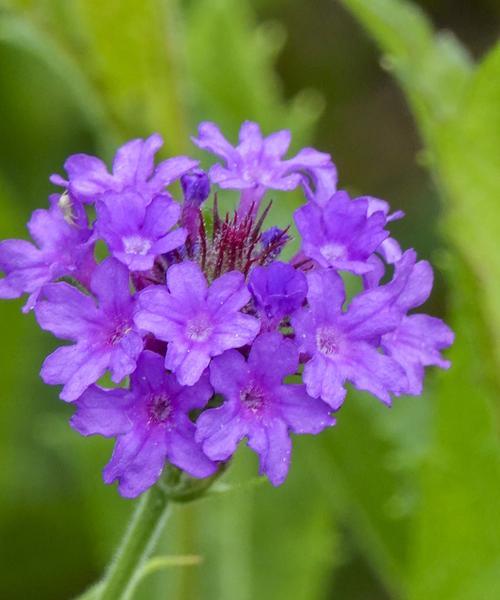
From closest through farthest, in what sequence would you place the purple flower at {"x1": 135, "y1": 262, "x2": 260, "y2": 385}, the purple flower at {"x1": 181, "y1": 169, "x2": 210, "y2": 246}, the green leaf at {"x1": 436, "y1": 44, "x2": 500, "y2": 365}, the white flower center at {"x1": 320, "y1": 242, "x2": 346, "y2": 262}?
the purple flower at {"x1": 135, "y1": 262, "x2": 260, "y2": 385}, the white flower center at {"x1": 320, "y1": 242, "x2": 346, "y2": 262}, the purple flower at {"x1": 181, "y1": 169, "x2": 210, "y2": 246}, the green leaf at {"x1": 436, "y1": 44, "x2": 500, "y2": 365}

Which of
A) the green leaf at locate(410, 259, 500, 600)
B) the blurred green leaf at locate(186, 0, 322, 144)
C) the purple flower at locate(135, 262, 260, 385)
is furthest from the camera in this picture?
the blurred green leaf at locate(186, 0, 322, 144)

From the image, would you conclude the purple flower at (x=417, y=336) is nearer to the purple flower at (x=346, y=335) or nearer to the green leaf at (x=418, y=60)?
the purple flower at (x=346, y=335)

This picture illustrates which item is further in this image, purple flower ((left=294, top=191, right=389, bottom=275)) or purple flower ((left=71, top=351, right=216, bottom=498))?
purple flower ((left=294, top=191, right=389, bottom=275))

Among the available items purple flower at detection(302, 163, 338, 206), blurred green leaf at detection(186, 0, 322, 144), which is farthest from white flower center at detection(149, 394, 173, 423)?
blurred green leaf at detection(186, 0, 322, 144)

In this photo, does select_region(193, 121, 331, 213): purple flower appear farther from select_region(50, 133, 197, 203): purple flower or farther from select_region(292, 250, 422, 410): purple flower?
select_region(292, 250, 422, 410): purple flower

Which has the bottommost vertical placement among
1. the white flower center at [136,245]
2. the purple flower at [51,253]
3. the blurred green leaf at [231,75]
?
the white flower center at [136,245]

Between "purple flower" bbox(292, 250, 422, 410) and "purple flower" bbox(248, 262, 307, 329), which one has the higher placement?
"purple flower" bbox(248, 262, 307, 329)

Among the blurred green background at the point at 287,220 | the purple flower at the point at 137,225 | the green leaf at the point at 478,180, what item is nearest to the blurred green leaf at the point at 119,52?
the blurred green background at the point at 287,220
